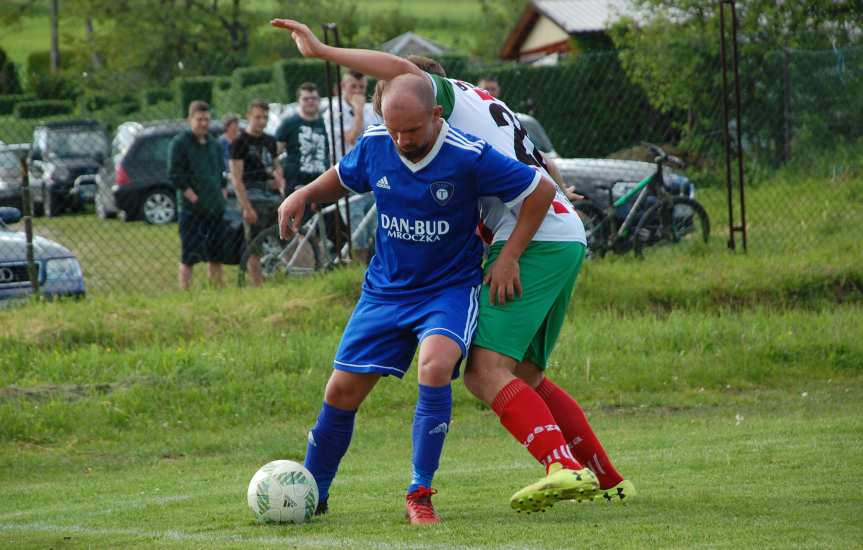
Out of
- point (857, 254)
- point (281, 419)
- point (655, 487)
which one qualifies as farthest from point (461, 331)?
point (857, 254)

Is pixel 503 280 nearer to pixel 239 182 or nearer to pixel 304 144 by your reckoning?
pixel 304 144

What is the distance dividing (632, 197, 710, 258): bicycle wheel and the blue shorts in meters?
9.57

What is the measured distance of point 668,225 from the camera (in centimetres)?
1573

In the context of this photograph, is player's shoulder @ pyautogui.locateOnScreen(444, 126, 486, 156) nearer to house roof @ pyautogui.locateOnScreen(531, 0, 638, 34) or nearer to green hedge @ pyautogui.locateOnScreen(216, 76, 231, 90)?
green hedge @ pyautogui.locateOnScreen(216, 76, 231, 90)

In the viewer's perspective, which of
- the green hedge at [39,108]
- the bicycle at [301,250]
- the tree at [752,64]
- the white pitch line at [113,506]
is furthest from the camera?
the green hedge at [39,108]

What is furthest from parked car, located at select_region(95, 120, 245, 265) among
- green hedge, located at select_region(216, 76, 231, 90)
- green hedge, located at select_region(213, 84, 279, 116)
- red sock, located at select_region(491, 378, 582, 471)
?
red sock, located at select_region(491, 378, 582, 471)

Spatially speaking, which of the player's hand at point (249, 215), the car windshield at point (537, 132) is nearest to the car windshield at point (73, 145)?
the car windshield at point (537, 132)

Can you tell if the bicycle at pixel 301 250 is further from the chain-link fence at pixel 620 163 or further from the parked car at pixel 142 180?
the parked car at pixel 142 180

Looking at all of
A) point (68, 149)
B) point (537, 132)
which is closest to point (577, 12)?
point (68, 149)

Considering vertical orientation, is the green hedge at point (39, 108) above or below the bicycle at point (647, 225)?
below

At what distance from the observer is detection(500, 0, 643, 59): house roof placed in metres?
45.3

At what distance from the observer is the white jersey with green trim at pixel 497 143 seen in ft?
20.4

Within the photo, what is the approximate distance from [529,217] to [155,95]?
1520 inches

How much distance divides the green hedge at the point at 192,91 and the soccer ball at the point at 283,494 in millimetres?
33469
